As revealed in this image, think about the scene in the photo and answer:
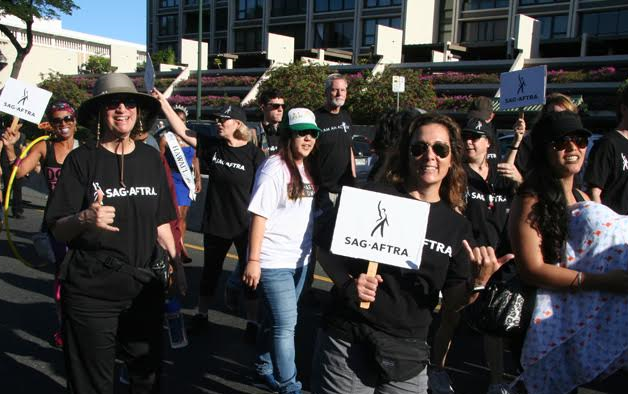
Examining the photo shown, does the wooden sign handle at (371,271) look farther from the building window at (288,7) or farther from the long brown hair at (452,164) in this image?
the building window at (288,7)

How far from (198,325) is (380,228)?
3.35 meters

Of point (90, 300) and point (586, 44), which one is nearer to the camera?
point (90, 300)

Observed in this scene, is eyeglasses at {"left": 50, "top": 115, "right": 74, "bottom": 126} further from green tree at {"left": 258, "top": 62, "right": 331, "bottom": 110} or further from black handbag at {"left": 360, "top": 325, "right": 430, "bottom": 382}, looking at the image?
green tree at {"left": 258, "top": 62, "right": 331, "bottom": 110}

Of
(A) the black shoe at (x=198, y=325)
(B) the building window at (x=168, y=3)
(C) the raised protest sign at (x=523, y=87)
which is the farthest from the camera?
(B) the building window at (x=168, y=3)

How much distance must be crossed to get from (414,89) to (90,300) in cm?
2657

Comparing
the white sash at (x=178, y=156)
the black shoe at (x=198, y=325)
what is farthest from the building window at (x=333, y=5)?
the black shoe at (x=198, y=325)

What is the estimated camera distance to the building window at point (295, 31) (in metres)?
55.6

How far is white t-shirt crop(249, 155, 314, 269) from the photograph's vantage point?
3.91 meters

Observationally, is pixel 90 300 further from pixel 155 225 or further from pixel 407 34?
pixel 407 34

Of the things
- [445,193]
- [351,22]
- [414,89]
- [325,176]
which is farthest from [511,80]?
[351,22]

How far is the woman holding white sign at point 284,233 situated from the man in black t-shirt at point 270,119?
2.30 meters

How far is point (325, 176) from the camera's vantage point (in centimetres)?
601

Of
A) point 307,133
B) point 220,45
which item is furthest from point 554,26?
point 307,133

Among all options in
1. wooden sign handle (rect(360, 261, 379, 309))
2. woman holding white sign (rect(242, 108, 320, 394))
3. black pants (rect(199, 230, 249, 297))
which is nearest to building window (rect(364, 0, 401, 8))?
black pants (rect(199, 230, 249, 297))
